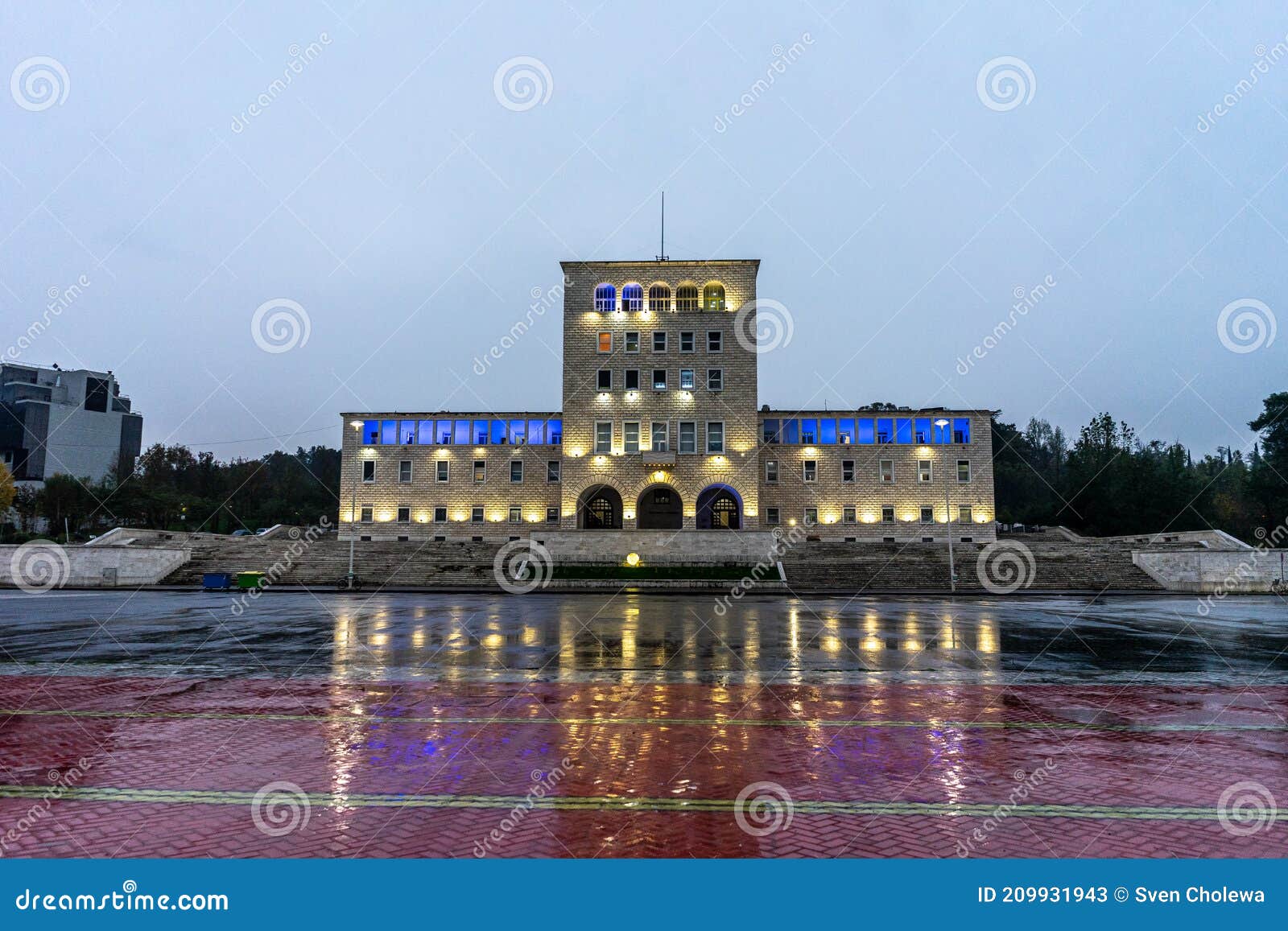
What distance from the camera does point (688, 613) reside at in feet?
82.8

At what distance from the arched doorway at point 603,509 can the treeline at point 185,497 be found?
3682 cm

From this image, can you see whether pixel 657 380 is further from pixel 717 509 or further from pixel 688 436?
pixel 717 509

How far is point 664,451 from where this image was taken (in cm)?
5138

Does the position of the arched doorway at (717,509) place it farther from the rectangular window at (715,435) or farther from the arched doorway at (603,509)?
the arched doorway at (603,509)

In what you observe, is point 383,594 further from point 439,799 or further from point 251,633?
point 439,799

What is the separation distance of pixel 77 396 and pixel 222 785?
98.8 m

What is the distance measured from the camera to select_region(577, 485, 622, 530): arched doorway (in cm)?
5384

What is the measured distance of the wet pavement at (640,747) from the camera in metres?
5.44

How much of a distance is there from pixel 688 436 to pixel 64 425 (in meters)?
72.3

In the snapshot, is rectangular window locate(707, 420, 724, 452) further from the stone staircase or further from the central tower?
the stone staircase

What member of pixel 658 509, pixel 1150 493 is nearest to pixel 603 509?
pixel 658 509

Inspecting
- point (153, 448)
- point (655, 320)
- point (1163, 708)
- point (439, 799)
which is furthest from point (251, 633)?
point (153, 448)

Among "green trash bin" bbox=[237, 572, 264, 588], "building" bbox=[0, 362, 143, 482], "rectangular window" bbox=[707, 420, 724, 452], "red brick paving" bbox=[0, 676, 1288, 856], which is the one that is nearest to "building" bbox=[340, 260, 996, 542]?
"rectangular window" bbox=[707, 420, 724, 452]

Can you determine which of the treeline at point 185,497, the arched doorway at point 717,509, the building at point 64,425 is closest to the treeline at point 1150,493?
the arched doorway at point 717,509
